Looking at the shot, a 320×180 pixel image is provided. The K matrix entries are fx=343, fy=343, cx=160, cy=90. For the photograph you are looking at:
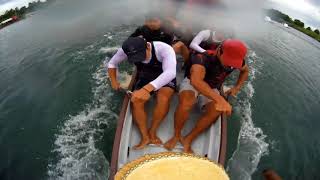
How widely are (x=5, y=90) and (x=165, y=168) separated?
9063 mm

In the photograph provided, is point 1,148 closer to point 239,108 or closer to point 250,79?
point 239,108

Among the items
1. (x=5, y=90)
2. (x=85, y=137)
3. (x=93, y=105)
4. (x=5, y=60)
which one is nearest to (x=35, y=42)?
(x=5, y=60)

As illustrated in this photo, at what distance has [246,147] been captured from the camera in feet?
24.3

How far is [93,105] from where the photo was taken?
855 cm

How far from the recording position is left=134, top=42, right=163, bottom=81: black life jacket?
5.44 meters

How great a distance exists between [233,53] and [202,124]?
1273 mm

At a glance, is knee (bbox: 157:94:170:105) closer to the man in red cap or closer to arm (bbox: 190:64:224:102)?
the man in red cap

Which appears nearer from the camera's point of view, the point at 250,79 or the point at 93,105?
the point at 93,105

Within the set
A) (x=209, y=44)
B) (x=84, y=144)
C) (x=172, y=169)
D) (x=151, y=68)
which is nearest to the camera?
(x=172, y=169)

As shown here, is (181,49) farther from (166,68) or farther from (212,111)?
(212,111)

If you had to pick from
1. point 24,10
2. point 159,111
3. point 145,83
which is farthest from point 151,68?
point 24,10

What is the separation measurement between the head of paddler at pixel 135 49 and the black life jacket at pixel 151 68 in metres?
0.40

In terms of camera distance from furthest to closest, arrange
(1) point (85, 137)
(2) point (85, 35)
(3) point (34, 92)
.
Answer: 1. (2) point (85, 35)
2. (3) point (34, 92)
3. (1) point (85, 137)

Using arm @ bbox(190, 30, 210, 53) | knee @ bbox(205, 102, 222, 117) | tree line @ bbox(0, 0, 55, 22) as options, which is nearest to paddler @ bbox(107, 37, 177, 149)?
knee @ bbox(205, 102, 222, 117)
